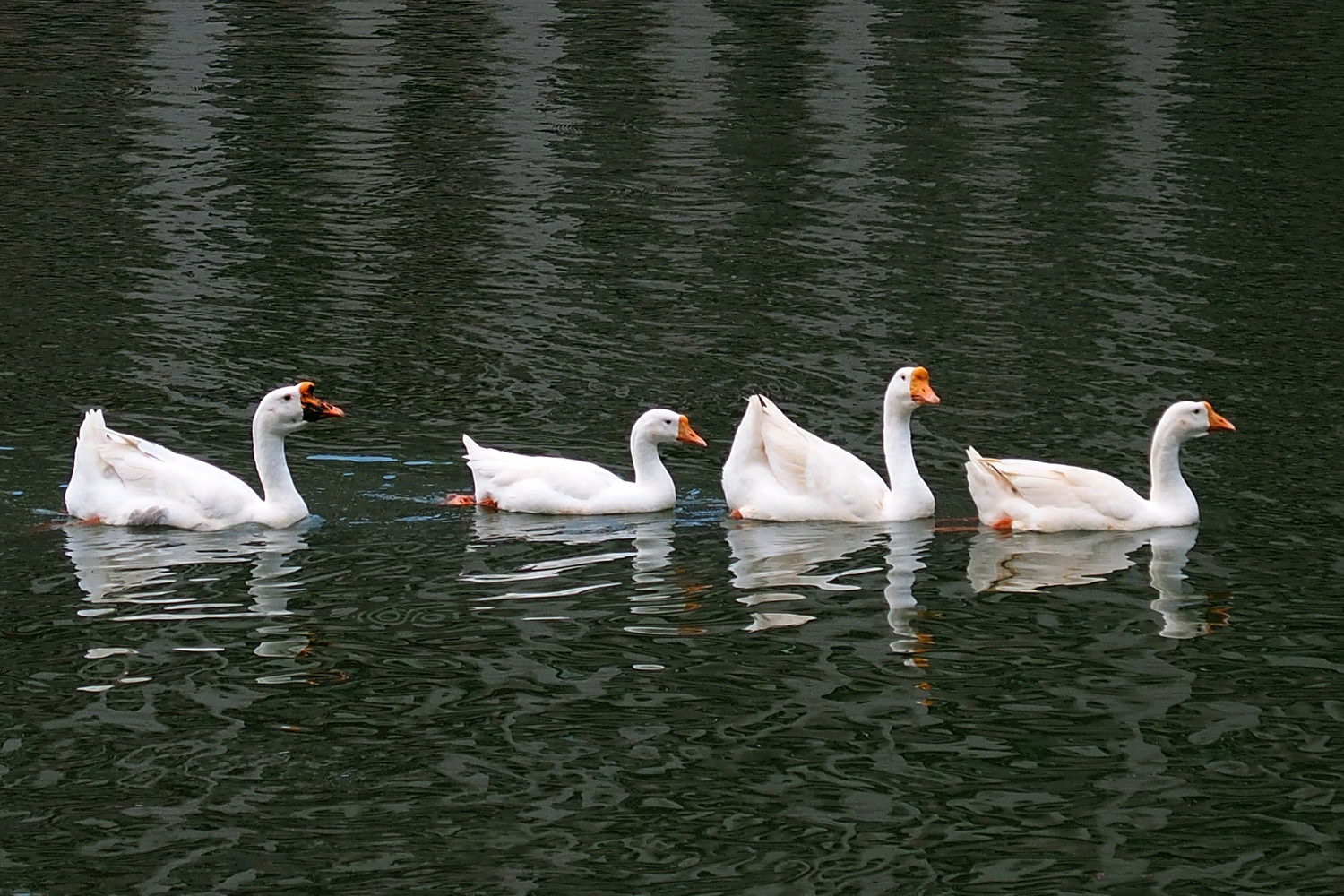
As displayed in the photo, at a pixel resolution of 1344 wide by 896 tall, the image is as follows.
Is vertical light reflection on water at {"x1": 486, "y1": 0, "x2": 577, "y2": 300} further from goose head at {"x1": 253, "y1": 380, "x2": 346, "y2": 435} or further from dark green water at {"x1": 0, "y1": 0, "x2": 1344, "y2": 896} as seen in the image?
goose head at {"x1": 253, "y1": 380, "x2": 346, "y2": 435}

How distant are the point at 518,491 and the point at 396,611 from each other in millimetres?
2684

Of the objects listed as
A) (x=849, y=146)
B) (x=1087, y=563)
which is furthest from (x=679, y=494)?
(x=849, y=146)

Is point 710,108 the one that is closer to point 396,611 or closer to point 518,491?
point 518,491

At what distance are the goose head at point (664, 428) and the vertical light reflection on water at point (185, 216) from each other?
5.79 metres

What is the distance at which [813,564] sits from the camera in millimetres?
15117

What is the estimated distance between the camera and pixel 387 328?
23.0 meters

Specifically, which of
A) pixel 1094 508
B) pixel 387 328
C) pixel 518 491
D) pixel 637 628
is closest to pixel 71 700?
pixel 637 628

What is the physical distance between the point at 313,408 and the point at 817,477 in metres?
3.69

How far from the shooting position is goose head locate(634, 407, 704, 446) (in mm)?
16453

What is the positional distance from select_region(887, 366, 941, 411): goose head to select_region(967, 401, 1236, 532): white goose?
0.76 meters

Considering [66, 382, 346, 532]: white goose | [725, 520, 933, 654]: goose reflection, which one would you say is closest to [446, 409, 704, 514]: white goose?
[725, 520, 933, 654]: goose reflection

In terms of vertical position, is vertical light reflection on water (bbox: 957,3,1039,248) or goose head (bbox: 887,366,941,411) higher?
goose head (bbox: 887,366,941,411)

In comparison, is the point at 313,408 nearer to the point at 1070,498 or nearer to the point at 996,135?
the point at 1070,498

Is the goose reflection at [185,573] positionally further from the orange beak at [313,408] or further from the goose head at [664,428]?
the goose head at [664,428]
